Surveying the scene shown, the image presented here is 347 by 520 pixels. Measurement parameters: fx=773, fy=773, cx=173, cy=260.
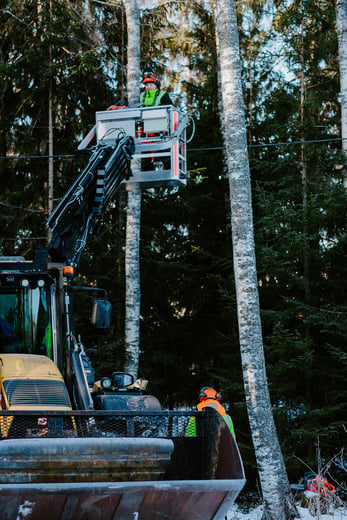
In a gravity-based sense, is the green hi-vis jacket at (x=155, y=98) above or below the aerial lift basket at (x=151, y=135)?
above

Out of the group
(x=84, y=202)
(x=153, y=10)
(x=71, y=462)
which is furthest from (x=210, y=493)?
(x=153, y=10)

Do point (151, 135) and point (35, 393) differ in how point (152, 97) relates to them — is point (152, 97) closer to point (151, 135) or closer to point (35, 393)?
point (151, 135)

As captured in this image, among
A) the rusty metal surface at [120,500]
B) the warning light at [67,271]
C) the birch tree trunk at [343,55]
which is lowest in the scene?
the rusty metal surface at [120,500]

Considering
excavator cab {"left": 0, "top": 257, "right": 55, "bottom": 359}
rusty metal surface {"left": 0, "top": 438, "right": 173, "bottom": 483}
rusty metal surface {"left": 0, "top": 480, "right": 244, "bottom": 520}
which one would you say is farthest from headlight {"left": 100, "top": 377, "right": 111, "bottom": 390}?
rusty metal surface {"left": 0, "top": 480, "right": 244, "bottom": 520}

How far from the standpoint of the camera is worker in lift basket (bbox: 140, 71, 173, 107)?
12.5m

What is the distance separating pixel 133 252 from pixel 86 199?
4.38 m

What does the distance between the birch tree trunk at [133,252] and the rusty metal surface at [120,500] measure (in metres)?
8.70

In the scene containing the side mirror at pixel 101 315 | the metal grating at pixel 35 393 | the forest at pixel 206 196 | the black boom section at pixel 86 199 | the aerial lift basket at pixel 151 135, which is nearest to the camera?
the metal grating at pixel 35 393

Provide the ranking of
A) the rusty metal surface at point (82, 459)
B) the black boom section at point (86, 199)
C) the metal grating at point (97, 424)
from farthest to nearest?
the black boom section at point (86, 199)
the metal grating at point (97, 424)
the rusty metal surface at point (82, 459)

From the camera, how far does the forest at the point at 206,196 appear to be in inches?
553

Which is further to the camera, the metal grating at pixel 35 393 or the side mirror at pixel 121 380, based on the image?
the side mirror at pixel 121 380

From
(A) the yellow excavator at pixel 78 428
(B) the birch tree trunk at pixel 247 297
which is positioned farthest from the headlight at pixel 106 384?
(B) the birch tree trunk at pixel 247 297

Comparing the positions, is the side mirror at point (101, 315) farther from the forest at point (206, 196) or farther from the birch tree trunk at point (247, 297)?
the forest at point (206, 196)

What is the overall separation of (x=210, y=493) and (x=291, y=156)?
10.4m
